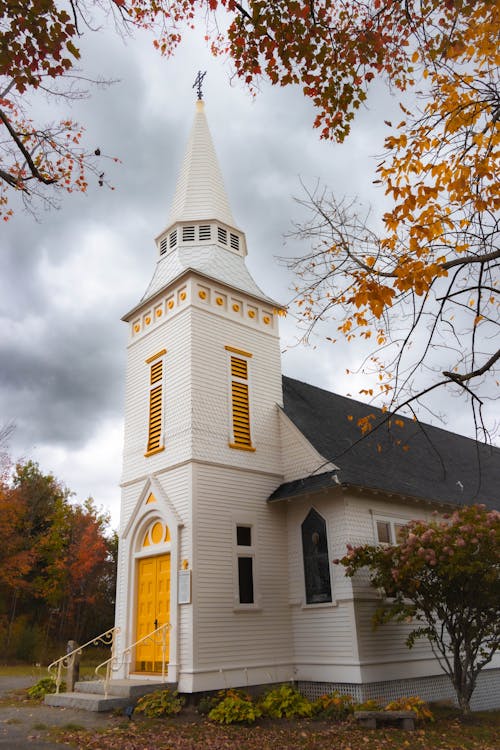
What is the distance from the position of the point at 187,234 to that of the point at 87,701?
1308cm

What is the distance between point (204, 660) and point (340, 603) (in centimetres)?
339

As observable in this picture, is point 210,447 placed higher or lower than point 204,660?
higher

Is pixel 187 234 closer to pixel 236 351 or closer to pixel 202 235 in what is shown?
pixel 202 235

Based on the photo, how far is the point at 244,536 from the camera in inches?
605

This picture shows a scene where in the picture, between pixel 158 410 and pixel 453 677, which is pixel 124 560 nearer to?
pixel 158 410

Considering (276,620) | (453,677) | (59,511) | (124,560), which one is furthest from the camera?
(59,511)

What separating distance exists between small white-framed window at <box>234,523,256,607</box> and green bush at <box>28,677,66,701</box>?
15.8 feet

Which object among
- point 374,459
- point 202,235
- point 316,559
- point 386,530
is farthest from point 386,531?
point 202,235

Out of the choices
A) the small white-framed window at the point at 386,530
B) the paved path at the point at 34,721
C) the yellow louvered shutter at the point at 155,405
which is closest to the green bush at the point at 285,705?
the paved path at the point at 34,721

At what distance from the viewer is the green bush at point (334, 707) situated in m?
12.2

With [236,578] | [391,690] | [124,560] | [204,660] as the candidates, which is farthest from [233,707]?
[124,560]

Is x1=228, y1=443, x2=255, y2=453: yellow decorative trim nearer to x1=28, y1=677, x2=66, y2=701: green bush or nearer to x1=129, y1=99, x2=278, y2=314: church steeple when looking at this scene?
x1=129, y1=99, x2=278, y2=314: church steeple

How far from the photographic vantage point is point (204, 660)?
1316 cm

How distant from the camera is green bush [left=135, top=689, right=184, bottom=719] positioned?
39.4 ft
